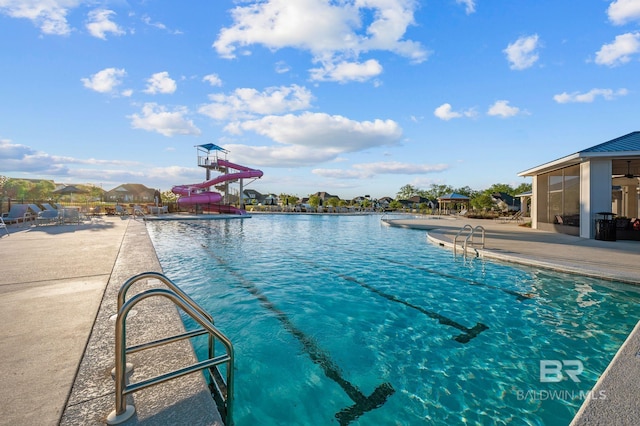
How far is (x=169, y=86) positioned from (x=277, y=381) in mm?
11155

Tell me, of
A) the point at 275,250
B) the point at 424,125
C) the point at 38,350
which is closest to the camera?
the point at 38,350

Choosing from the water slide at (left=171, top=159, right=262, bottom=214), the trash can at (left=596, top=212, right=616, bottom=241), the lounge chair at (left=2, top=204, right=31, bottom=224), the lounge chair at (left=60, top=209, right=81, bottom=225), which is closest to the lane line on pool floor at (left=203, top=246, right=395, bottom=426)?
the trash can at (left=596, top=212, right=616, bottom=241)

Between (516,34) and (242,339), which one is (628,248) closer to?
(516,34)

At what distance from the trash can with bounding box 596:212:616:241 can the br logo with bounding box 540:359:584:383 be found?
30.5 feet

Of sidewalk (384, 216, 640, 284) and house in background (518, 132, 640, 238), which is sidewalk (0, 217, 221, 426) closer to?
sidewalk (384, 216, 640, 284)

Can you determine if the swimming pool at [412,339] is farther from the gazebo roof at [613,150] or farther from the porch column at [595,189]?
the gazebo roof at [613,150]

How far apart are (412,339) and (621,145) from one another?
11.7 meters

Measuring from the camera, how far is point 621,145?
32.4 feet

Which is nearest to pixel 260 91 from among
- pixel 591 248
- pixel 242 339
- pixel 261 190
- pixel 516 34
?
pixel 516 34

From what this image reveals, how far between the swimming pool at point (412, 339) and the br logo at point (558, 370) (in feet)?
0.05

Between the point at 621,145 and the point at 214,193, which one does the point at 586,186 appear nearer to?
the point at 621,145

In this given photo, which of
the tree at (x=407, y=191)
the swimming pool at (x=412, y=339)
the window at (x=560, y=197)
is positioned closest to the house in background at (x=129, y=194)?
the tree at (x=407, y=191)

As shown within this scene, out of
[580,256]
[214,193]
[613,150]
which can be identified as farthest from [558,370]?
[214,193]

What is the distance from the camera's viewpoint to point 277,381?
263cm
